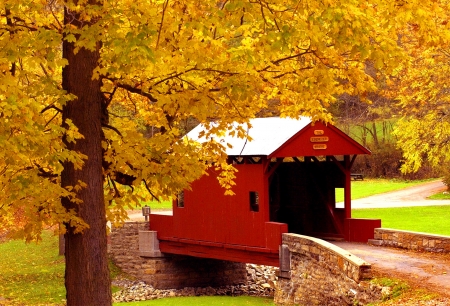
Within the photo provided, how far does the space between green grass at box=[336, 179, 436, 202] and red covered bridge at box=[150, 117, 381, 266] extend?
16.3m

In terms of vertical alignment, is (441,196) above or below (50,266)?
above

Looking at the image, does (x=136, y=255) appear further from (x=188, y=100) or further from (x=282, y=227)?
(x=188, y=100)

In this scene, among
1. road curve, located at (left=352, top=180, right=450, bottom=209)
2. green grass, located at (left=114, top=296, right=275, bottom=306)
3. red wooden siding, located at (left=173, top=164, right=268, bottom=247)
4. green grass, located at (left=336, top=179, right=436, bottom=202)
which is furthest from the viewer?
green grass, located at (left=336, top=179, right=436, bottom=202)

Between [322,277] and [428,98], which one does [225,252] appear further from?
[428,98]

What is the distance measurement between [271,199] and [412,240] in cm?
686

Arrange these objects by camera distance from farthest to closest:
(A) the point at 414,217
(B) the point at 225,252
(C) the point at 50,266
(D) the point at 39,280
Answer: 1. (A) the point at 414,217
2. (C) the point at 50,266
3. (D) the point at 39,280
4. (B) the point at 225,252

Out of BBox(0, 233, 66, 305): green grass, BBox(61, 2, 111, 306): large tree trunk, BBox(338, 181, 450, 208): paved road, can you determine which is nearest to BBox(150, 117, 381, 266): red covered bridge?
BBox(0, 233, 66, 305): green grass

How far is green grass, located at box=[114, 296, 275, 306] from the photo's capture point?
22.1 metres

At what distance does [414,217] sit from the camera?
29.5m

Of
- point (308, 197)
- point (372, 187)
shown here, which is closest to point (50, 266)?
point (308, 197)

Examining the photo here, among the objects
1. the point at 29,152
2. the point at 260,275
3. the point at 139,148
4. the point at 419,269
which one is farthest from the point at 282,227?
the point at 29,152

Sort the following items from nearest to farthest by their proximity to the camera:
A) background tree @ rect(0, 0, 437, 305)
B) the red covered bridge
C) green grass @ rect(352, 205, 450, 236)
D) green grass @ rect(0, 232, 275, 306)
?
background tree @ rect(0, 0, 437, 305)
the red covered bridge
green grass @ rect(0, 232, 275, 306)
green grass @ rect(352, 205, 450, 236)

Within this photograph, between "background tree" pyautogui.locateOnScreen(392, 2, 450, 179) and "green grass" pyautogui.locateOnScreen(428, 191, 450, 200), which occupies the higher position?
"background tree" pyautogui.locateOnScreen(392, 2, 450, 179)

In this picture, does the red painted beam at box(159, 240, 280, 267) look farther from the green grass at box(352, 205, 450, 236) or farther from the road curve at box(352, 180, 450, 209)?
the road curve at box(352, 180, 450, 209)
